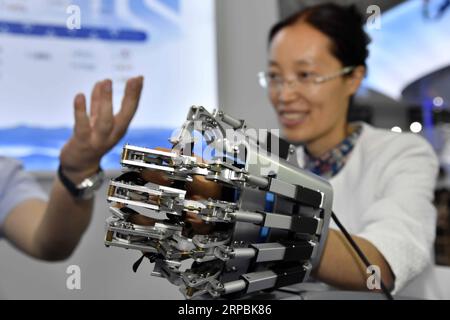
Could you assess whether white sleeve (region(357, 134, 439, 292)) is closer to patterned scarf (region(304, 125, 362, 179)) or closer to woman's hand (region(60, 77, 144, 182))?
patterned scarf (region(304, 125, 362, 179))

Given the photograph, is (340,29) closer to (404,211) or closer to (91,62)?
(404,211)

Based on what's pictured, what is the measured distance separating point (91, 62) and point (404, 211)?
1.40 feet

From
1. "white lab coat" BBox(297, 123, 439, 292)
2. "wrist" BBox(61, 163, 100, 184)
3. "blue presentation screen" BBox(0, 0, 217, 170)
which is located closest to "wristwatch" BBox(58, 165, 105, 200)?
"wrist" BBox(61, 163, 100, 184)

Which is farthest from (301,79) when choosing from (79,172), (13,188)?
(13,188)

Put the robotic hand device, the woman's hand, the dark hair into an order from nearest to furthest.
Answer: the robotic hand device, the woman's hand, the dark hair

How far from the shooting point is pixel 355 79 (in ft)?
1.72

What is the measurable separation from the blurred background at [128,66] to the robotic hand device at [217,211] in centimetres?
28

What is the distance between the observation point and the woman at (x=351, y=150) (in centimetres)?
41

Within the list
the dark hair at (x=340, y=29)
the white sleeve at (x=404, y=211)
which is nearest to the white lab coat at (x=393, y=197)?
the white sleeve at (x=404, y=211)

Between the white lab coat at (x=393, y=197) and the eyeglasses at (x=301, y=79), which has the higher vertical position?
the eyeglasses at (x=301, y=79)

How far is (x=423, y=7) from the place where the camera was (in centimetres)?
72

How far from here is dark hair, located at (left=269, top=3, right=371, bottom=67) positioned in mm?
516

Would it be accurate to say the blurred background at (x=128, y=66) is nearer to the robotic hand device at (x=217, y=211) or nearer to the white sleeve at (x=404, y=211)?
the white sleeve at (x=404, y=211)

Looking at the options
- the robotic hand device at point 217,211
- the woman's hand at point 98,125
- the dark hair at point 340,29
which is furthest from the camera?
the dark hair at point 340,29
